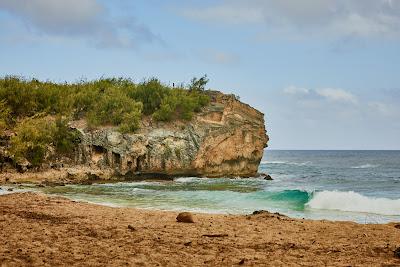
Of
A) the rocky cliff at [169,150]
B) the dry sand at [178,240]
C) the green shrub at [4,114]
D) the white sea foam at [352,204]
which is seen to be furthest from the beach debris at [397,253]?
the green shrub at [4,114]

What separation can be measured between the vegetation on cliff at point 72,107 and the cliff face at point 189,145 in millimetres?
1143

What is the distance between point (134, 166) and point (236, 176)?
33.4 feet

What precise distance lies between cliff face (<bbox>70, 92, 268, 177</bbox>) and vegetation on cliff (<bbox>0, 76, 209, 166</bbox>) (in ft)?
3.75

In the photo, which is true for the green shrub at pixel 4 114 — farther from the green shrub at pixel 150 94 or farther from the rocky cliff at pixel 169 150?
the green shrub at pixel 150 94

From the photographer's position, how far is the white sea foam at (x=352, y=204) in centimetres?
2112

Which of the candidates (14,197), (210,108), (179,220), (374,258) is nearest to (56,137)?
(210,108)

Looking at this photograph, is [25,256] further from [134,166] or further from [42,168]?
[134,166]

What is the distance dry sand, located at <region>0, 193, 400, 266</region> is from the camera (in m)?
8.16

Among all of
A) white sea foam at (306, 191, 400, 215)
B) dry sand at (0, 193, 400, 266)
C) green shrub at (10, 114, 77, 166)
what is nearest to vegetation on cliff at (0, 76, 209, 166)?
green shrub at (10, 114, 77, 166)

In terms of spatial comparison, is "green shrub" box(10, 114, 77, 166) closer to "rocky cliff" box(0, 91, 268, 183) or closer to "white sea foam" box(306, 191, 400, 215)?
"rocky cliff" box(0, 91, 268, 183)

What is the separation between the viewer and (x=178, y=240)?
10.1 meters

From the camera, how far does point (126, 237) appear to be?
10.1 m

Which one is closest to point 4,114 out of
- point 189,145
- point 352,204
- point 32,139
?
point 32,139

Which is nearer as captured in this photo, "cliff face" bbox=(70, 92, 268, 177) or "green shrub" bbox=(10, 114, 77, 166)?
"green shrub" bbox=(10, 114, 77, 166)
